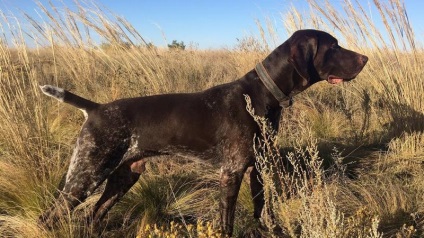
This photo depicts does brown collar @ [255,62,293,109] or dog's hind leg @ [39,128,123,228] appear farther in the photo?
brown collar @ [255,62,293,109]

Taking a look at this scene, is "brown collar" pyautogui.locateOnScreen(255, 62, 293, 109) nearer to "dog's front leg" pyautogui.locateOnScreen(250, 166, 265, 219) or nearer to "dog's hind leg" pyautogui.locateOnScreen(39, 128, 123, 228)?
"dog's front leg" pyautogui.locateOnScreen(250, 166, 265, 219)

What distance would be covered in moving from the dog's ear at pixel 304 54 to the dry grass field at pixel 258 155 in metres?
0.43

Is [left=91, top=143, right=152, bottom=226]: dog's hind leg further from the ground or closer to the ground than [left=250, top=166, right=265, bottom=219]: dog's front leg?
further from the ground

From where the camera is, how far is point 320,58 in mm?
3414

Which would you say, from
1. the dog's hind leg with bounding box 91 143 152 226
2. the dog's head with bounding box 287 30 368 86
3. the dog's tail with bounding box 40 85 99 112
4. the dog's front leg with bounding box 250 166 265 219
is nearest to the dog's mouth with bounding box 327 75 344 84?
the dog's head with bounding box 287 30 368 86

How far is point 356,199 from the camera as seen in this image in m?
3.36

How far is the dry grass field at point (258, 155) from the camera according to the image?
2654mm

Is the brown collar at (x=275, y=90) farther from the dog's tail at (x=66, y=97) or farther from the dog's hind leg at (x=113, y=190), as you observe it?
the dog's tail at (x=66, y=97)

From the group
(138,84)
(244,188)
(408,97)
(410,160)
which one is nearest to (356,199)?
(244,188)

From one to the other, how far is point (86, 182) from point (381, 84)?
3560 millimetres

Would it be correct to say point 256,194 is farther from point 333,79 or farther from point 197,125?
point 333,79

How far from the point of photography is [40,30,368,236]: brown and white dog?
9.64 ft

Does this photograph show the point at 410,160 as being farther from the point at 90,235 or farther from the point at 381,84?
the point at 90,235

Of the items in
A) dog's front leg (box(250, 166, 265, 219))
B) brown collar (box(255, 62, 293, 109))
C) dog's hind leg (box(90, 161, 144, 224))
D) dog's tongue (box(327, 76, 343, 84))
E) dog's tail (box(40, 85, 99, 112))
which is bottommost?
dog's front leg (box(250, 166, 265, 219))
